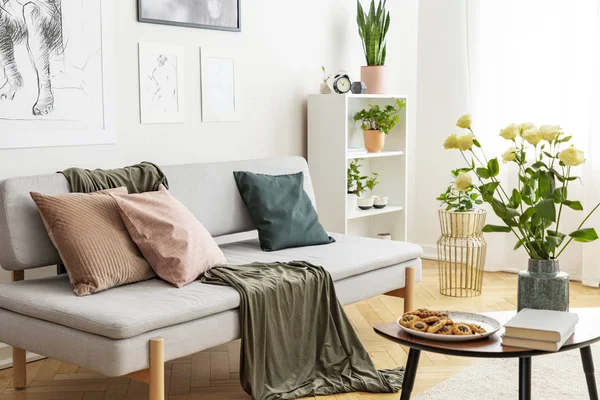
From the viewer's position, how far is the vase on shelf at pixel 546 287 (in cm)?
260

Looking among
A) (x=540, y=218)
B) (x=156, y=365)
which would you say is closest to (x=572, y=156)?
(x=540, y=218)

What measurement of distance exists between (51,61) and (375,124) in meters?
2.18

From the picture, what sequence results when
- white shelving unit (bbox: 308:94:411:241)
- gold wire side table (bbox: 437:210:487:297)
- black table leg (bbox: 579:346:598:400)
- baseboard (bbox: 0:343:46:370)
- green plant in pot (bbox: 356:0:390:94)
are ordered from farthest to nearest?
green plant in pot (bbox: 356:0:390:94) < gold wire side table (bbox: 437:210:487:297) < white shelving unit (bbox: 308:94:411:241) < baseboard (bbox: 0:343:46:370) < black table leg (bbox: 579:346:598:400)

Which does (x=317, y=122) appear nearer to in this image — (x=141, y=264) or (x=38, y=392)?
(x=141, y=264)

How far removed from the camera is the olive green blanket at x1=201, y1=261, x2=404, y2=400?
301cm

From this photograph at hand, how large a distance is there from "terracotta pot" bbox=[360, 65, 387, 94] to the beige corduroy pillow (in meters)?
2.34

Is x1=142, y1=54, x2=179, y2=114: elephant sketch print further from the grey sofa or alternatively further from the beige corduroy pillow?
the beige corduroy pillow

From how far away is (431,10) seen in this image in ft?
18.4

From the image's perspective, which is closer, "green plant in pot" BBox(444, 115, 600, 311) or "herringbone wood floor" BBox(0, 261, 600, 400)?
"green plant in pot" BBox(444, 115, 600, 311)

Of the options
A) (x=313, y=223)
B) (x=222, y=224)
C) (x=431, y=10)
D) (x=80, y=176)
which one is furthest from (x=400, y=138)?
(x=80, y=176)

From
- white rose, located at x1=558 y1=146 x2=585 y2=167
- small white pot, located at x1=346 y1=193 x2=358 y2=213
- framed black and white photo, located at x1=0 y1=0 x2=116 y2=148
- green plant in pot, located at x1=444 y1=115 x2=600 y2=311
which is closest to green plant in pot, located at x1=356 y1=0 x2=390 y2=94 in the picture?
small white pot, located at x1=346 y1=193 x2=358 y2=213

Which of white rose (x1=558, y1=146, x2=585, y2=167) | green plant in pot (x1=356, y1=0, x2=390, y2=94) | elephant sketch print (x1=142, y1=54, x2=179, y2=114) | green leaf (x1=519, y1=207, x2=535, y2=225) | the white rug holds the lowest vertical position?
the white rug

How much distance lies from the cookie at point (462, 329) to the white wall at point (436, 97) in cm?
336

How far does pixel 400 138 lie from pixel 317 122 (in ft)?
2.47
